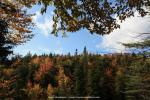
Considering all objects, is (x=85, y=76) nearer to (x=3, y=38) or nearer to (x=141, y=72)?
(x=141, y=72)

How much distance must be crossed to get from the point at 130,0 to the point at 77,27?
128 cm

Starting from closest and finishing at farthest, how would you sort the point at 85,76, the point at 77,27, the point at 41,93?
1. the point at 77,27
2. the point at 85,76
3. the point at 41,93

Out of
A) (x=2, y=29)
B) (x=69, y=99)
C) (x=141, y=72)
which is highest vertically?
(x=2, y=29)

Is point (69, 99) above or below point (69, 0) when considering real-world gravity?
below

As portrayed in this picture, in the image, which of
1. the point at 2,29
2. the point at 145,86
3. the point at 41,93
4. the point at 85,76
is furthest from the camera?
the point at 41,93

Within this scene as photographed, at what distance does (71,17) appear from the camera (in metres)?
8.31

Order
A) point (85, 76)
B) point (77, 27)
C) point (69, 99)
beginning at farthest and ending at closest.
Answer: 1. point (85, 76)
2. point (69, 99)
3. point (77, 27)

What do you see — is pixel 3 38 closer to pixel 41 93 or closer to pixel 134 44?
pixel 134 44

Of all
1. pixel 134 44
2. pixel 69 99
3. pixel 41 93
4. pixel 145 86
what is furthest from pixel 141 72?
pixel 41 93

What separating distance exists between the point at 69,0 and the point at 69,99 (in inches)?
3981

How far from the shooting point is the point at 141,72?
2725cm

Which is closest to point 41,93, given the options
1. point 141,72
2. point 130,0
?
point 141,72

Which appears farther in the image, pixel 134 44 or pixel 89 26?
pixel 134 44

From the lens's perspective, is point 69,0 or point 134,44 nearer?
point 69,0
